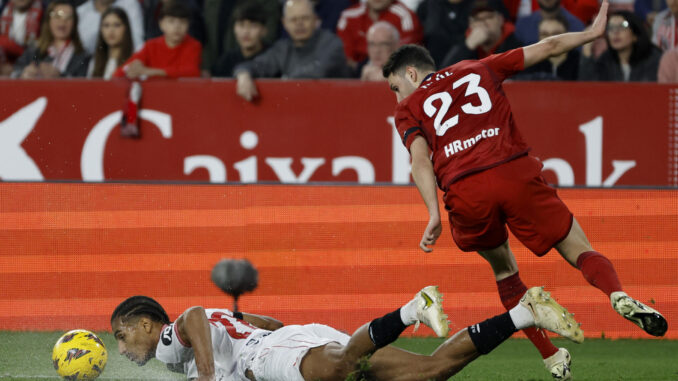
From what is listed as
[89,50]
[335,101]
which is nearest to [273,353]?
[335,101]

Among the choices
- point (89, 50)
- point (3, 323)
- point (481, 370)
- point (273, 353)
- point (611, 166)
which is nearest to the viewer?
point (273, 353)

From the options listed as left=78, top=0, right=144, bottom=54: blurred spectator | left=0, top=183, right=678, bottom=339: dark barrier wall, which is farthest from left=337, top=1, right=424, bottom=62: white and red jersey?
left=0, top=183, right=678, bottom=339: dark barrier wall

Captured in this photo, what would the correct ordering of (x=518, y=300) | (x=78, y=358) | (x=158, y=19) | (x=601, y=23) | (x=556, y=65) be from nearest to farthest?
(x=601, y=23) < (x=78, y=358) < (x=518, y=300) < (x=556, y=65) < (x=158, y=19)

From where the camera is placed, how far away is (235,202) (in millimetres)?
8180

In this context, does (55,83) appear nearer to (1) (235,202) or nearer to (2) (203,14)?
(2) (203,14)

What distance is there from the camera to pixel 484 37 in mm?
9695

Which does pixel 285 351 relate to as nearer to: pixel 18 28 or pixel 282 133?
pixel 282 133

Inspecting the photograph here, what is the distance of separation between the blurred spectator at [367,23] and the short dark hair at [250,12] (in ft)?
2.76

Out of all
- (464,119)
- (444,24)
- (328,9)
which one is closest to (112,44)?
(328,9)

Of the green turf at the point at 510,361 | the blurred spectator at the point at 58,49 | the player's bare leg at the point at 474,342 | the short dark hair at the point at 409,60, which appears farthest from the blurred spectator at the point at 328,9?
the player's bare leg at the point at 474,342

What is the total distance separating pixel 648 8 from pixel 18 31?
6683 mm

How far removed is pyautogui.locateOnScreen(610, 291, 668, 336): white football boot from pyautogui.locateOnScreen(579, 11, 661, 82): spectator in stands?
194 inches

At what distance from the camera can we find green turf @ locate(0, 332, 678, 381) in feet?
21.4

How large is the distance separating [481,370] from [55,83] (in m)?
5.31
